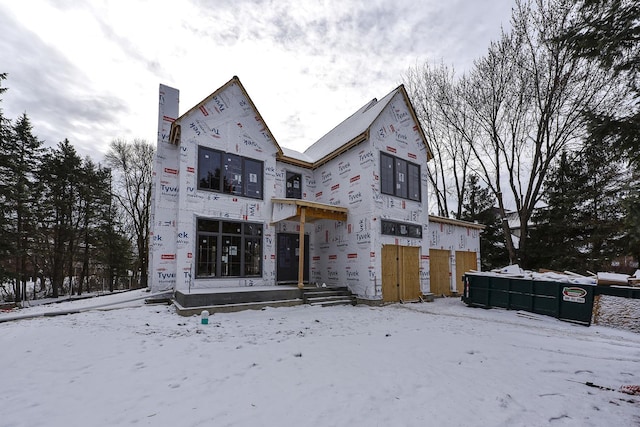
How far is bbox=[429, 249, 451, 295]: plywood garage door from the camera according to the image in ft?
44.8

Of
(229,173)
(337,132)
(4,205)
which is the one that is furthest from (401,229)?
(4,205)

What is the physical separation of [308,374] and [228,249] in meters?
7.58

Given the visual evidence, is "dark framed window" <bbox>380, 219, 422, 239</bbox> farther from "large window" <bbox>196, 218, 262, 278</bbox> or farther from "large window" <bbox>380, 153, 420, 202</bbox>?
"large window" <bbox>196, 218, 262, 278</bbox>

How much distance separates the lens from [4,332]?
630 cm

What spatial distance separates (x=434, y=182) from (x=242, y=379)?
71.0ft

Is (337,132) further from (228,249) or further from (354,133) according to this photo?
(228,249)

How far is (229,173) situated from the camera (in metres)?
11.1

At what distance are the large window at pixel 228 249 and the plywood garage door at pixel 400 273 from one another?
5.18m

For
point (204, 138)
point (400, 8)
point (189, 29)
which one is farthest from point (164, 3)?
point (400, 8)

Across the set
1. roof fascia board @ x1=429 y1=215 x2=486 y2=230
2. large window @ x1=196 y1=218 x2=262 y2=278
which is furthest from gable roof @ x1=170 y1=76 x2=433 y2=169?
large window @ x1=196 y1=218 x2=262 y2=278

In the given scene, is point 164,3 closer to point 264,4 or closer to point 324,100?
point 264,4

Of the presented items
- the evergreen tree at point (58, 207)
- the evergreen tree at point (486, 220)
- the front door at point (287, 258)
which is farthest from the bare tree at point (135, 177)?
the evergreen tree at point (486, 220)

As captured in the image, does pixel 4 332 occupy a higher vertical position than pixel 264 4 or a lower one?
lower

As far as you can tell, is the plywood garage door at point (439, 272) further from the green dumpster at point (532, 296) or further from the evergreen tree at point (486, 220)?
the evergreen tree at point (486, 220)
